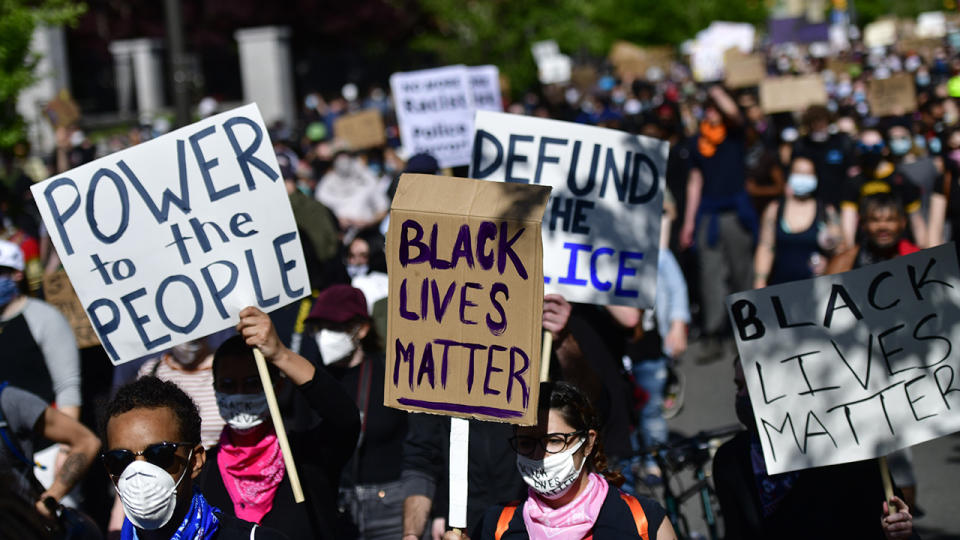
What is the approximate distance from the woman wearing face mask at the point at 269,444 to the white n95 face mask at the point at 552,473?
0.78m

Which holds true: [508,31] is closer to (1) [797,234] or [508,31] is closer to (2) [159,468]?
(1) [797,234]

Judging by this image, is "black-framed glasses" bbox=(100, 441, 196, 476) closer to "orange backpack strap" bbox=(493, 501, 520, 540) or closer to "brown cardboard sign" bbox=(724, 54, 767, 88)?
"orange backpack strap" bbox=(493, 501, 520, 540)

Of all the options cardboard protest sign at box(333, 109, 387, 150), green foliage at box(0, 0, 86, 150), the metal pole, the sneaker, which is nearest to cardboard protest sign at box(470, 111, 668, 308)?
the sneaker

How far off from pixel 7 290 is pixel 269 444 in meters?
2.02

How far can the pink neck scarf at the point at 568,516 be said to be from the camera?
3365mm

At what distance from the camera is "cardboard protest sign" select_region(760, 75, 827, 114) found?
1481 cm

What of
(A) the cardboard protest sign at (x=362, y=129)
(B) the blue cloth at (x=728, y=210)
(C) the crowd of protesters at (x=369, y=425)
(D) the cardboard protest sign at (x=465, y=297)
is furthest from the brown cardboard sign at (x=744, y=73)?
(D) the cardboard protest sign at (x=465, y=297)

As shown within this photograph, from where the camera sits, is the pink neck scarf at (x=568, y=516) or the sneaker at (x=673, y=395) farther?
the sneaker at (x=673, y=395)

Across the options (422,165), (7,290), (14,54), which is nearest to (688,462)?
(422,165)

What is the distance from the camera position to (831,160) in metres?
10.4

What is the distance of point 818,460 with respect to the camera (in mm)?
3689

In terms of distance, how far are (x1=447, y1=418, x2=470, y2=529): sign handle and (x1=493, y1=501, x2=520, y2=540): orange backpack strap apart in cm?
10

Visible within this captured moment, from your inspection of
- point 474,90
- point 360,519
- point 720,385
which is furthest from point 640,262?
point 474,90

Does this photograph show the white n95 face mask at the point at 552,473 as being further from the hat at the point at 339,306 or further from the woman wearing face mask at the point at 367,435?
the hat at the point at 339,306
